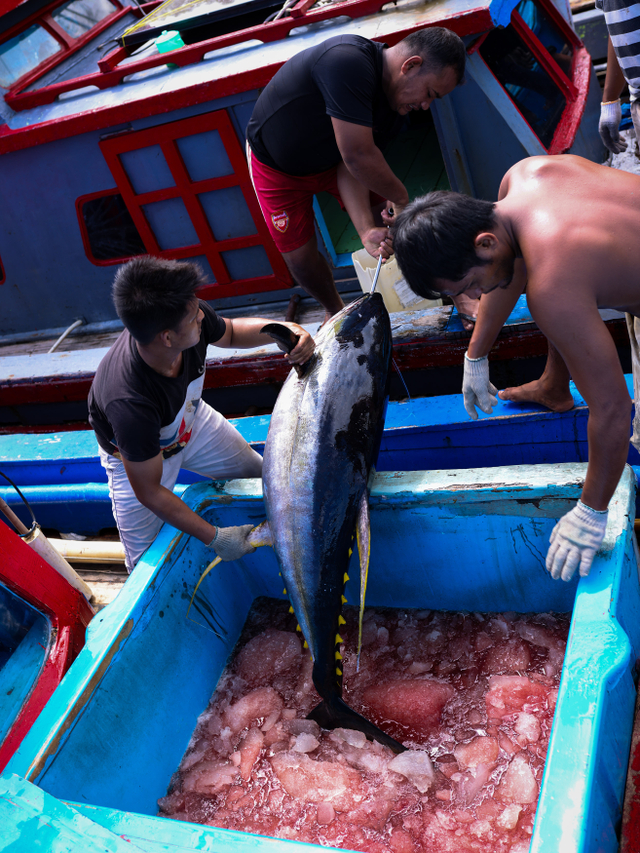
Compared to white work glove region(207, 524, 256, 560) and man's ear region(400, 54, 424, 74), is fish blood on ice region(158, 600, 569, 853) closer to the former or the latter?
white work glove region(207, 524, 256, 560)

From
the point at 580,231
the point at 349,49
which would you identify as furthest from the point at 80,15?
the point at 580,231

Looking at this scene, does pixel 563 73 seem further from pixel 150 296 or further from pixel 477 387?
pixel 150 296

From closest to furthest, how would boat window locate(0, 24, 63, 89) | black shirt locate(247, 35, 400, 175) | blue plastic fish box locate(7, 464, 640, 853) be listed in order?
blue plastic fish box locate(7, 464, 640, 853)
black shirt locate(247, 35, 400, 175)
boat window locate(0, 24, 63, 89)

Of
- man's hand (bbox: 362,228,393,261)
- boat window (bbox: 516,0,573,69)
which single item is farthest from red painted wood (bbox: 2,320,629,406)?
boat window (bbox: 516,0,573,69)

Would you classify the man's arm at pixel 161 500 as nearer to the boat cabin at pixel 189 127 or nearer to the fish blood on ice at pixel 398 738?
the fish blood on ice at pixel 398 738

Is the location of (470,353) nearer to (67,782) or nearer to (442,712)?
(442,712)

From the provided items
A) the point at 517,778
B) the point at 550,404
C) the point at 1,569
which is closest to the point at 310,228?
the point at 550,404

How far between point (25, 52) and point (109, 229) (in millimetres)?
1738

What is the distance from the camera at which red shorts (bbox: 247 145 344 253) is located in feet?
11.8

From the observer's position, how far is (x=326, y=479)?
7.69ft

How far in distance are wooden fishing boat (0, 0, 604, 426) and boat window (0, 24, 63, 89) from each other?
2 cm

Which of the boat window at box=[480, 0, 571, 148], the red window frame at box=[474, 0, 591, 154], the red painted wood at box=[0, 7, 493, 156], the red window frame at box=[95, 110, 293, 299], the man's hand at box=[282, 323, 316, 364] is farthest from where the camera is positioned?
the red window frame at box=[95, 110, 293, 299]

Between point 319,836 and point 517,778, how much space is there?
66 centimetres

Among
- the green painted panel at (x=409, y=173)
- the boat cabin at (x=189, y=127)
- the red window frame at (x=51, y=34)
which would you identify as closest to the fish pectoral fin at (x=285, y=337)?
the boat cabin at (x=189, y=127)
